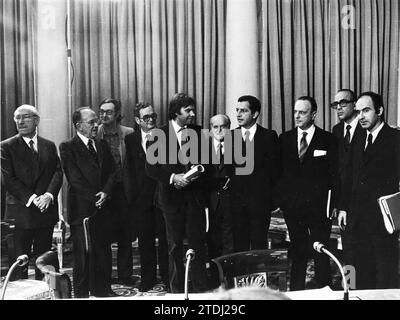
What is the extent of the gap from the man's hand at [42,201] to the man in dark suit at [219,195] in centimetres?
115

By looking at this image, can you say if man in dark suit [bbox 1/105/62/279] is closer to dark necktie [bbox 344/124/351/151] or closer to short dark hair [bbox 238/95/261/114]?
short dark hair [bbox 238/95/261/114]

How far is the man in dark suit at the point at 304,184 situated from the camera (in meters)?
4.07

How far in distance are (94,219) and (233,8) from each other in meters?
1.82

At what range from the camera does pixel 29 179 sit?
3975 mm

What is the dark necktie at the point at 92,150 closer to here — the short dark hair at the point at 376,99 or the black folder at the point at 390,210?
the short dark hair at the point at 376,99

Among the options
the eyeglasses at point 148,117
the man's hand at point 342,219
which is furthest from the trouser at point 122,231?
the man's hand at point 342,219

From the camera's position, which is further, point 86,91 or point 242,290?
point 86,91

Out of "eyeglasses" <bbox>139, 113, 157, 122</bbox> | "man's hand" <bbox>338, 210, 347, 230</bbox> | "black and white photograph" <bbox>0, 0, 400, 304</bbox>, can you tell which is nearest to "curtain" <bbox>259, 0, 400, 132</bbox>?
"black and white photograph" <bbox>0, 0, 400, 304</bbox>

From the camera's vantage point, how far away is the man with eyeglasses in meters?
4.02

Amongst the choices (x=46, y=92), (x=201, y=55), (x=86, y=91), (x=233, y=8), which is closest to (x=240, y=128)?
(x=201, y=55)

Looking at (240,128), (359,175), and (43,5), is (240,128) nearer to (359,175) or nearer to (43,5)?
(359,175)

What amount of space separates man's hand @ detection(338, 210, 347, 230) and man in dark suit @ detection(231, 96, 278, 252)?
0.52 meters

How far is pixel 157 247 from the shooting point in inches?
161

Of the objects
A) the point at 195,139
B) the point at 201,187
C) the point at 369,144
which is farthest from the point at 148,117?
the point at 369,144
